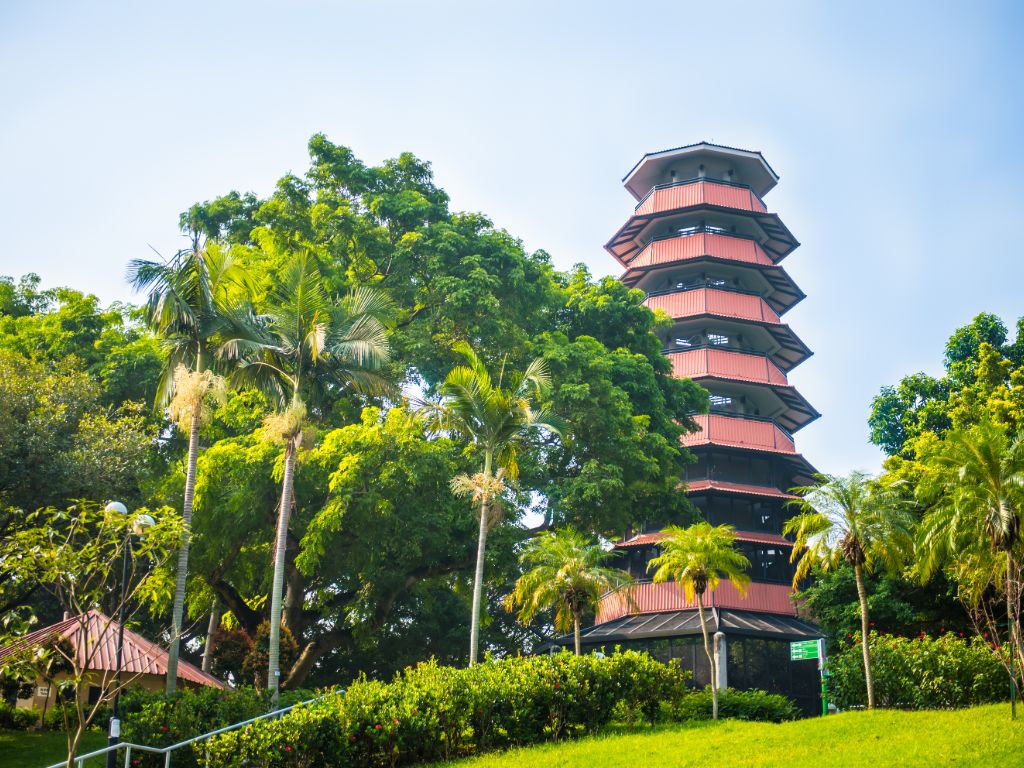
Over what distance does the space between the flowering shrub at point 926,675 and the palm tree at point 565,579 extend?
6.48 meters

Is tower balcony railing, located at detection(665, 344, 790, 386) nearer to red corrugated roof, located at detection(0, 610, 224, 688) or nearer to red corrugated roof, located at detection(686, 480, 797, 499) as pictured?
red corrugated roof, located at detection(686, 480, 797, 499)

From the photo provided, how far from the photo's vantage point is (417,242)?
34344 millimetres

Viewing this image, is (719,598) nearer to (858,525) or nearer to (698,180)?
(858,525)

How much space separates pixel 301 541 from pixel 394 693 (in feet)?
29.8

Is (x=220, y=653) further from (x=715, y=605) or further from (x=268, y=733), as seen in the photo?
(x=715, y=605)

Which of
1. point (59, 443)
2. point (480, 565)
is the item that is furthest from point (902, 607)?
point (59, 443)

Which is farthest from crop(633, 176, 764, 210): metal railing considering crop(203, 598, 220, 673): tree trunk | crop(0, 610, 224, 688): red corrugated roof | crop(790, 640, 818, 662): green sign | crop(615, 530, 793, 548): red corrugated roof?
crop(0, 610, 224, 688): red corrugated roof

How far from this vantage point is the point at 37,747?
2328 cm

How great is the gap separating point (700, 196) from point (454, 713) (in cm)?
3195

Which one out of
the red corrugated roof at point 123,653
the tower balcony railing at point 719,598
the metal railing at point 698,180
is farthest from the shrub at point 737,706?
the metal railing at point 698,180

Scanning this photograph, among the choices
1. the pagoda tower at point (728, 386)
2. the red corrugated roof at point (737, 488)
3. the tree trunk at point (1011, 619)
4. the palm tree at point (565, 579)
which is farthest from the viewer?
the red corrugated roof at point (737, 488)

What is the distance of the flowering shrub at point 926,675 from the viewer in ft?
77.2

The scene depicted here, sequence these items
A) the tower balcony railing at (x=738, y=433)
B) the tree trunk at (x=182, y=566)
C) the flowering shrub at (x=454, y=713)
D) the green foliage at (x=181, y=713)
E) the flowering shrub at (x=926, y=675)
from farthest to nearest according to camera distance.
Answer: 1. the tower balcony railing at (x=738, y=433)
2. the flowering shrub at (x=926, y=675)
3. the tree trunk at (x=182, y=566)
4. the green foliage at (x=181, y=713)
5. the flowering shrub at (x=454, y=713)

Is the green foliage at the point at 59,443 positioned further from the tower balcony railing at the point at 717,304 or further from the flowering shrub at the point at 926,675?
the tower balcony railing at the point at 717,304
